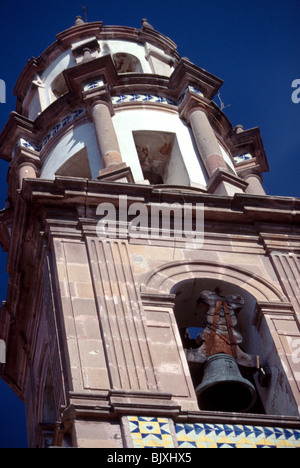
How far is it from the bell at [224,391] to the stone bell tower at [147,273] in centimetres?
2

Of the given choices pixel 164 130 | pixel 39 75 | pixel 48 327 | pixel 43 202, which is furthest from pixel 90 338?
pixel 39 75

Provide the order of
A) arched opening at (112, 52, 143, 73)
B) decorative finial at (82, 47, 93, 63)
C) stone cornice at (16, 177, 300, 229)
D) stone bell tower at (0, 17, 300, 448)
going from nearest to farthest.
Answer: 1. stone bell tower at (0, 17, 300, 448)
2. stone cornice at (16, 177, 300, 229)
3. decorative finial at (82, 47, 93, 63)
4. arched opening at (112, 52, 143, 73)

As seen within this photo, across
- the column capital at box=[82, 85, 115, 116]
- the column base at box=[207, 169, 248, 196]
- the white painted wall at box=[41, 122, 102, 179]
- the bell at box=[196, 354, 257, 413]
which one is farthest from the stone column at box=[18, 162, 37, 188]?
the bell at box=[196, 354, 257, 413]

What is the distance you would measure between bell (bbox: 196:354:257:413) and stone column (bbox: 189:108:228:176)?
16.3 ft

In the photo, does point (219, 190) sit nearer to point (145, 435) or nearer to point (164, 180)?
point (164, 180)

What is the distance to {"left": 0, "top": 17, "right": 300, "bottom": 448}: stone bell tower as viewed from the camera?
1384 cm

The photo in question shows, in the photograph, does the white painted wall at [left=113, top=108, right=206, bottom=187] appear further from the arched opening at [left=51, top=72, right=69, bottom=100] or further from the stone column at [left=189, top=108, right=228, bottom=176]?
the arched opening at [left=51, top=72, right=69, bottom=100]

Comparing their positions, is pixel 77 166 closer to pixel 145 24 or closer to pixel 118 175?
pixel 118 175

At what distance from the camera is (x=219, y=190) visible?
1897cm

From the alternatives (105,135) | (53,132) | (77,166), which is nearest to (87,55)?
(53,132)

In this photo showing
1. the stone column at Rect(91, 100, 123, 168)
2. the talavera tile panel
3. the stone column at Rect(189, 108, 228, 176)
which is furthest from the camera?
the stone column at Rect(189, 108, 228, 176)

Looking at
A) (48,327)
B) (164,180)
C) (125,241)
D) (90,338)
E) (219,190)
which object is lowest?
(90,338)

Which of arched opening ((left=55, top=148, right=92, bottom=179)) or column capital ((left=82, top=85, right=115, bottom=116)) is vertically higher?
column capital ((left=82, top=85, right=115, bottom=116))

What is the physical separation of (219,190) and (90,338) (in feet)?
16.6
